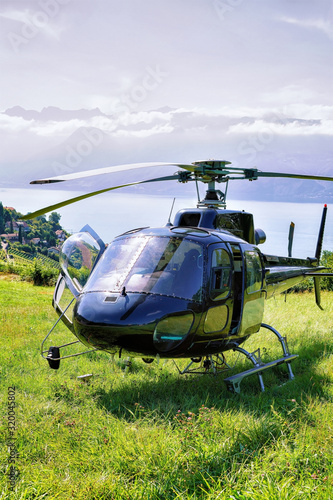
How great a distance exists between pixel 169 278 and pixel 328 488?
2.70 metres

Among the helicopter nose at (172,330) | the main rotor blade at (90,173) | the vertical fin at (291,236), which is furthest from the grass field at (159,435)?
the vertical fin at (291,236)

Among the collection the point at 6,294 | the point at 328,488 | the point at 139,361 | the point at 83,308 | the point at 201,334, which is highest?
the point at 83,308

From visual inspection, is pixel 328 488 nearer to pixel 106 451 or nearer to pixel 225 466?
pixel 225 466

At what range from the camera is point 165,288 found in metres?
5.38

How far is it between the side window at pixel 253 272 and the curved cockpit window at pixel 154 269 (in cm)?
111

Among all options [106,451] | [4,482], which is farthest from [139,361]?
[4,482]

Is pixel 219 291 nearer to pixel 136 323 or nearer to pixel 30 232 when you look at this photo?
pixel 136 323

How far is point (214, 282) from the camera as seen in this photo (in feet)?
18.8

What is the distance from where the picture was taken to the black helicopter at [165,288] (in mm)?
5191

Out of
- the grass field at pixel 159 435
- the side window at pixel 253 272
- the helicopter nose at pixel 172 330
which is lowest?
the grass field at pixel 159 435

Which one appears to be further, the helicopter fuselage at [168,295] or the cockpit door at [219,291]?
the cockpit door at [219,291]

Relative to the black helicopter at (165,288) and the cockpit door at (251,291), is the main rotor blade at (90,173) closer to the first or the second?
the black helicopter at (165,288)

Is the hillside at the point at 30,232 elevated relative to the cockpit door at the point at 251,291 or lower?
lower

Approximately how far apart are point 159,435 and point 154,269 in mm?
1890
